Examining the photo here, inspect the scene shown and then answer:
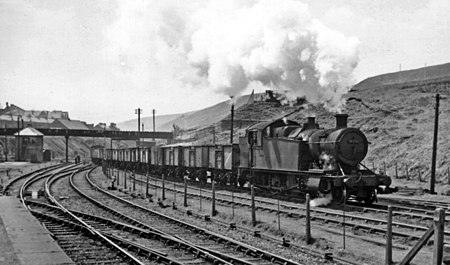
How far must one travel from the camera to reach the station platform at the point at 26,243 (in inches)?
324

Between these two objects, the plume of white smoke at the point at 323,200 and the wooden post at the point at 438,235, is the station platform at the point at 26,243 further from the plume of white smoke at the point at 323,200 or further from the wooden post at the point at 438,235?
the plume of white smoke at the point at 323,200

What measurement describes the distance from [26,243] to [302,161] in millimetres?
12166

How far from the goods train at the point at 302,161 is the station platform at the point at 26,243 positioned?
31.8ft

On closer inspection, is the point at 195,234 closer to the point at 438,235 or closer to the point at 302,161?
the point at 438,235

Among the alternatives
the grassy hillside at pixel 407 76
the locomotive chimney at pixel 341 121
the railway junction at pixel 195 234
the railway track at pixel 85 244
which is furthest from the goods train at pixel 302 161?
the grassy hillside at pixel 407 76

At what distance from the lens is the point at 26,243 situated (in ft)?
31.5

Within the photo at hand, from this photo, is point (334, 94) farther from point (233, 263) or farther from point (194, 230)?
point (233, 263)

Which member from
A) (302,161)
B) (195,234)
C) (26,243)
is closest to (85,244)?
(26,243)

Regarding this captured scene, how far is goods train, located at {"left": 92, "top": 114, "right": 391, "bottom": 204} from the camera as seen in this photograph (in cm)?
1811

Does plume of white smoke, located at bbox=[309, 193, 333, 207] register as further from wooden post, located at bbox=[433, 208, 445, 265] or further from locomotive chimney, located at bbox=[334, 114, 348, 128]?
wooden post, located at bbox=[433, 208, 445, 265]

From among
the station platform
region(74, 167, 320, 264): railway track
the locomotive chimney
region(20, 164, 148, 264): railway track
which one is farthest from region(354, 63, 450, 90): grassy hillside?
the station platform

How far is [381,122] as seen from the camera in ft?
157

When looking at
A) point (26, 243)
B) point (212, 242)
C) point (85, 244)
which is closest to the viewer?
point (26, 243)

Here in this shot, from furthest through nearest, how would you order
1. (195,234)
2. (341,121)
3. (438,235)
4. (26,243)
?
(341,121) → (195,234) → (26,243) → (438,235)
